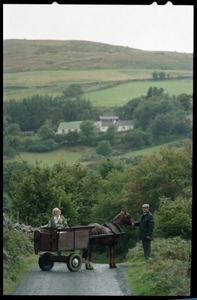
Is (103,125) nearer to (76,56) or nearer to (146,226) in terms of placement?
(76,56)

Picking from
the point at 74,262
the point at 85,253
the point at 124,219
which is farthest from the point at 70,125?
the point at 74,262

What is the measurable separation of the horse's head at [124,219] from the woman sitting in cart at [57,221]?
939mm

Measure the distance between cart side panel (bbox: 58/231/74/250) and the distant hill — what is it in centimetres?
299

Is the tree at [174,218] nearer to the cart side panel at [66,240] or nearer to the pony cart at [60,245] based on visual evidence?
the pony cart at [60,245]

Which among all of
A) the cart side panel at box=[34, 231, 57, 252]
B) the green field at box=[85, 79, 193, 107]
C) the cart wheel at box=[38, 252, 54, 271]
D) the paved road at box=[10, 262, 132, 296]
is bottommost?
the paved road at box=[10, 262, 132, 296]

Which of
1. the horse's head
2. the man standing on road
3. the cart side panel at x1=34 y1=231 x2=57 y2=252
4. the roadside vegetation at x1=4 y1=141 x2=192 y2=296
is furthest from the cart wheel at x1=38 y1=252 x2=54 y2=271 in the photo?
the man standing on road

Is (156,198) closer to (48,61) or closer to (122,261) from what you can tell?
(122,261)

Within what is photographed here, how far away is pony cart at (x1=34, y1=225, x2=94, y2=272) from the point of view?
15.8 metres

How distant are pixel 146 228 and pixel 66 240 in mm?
1485

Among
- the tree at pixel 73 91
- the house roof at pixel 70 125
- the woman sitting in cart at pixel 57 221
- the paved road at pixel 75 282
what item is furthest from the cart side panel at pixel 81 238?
the tree at pixel 73 91

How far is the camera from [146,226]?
16.1m

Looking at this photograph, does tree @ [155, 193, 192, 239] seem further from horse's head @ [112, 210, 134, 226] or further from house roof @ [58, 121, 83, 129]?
house roof @ [58, 121, 83, 129]

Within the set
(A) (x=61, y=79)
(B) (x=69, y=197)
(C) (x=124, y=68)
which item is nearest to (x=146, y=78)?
(C) (x=124, y=68)

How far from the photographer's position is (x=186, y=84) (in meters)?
16.0
